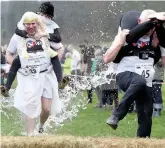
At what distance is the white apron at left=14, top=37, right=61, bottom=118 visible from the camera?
7.89 m

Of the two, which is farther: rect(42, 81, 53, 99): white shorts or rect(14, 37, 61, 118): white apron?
rect(42, 81, 53, 99): white shorts

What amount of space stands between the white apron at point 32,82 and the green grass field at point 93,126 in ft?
2.44

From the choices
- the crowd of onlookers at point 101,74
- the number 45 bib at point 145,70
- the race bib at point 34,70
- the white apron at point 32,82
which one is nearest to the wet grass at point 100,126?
the crowd of onlookers at point 101,74

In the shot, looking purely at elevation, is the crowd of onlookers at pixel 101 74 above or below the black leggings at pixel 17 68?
below

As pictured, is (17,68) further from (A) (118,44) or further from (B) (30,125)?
(A) (118,44)

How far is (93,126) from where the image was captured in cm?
1004

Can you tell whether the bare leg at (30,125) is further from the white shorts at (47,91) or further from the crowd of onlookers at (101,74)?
the crowd of onlookers at (101,74)

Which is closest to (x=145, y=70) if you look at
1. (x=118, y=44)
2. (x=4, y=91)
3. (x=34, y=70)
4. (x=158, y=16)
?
(x=118, y=44)

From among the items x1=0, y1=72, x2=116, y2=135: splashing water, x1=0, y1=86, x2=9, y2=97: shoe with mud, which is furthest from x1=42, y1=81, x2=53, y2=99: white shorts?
x1=0, y1=72, x2=116, y2=135: splashing water

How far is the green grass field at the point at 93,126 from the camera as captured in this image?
889 centimetres

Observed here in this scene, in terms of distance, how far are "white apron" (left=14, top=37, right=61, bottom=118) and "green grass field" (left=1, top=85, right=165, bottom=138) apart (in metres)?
0.74

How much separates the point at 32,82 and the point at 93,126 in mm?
2338

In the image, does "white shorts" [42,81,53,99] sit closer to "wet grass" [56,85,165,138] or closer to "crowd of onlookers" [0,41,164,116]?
"wet grass" [56,85,165,138]

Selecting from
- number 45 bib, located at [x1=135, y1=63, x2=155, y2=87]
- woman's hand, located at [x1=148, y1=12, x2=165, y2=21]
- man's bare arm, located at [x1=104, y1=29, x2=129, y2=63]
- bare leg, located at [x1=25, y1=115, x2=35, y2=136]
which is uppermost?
woman's hand, located at [x1=148, y1=12, x2=165, y2=21]
